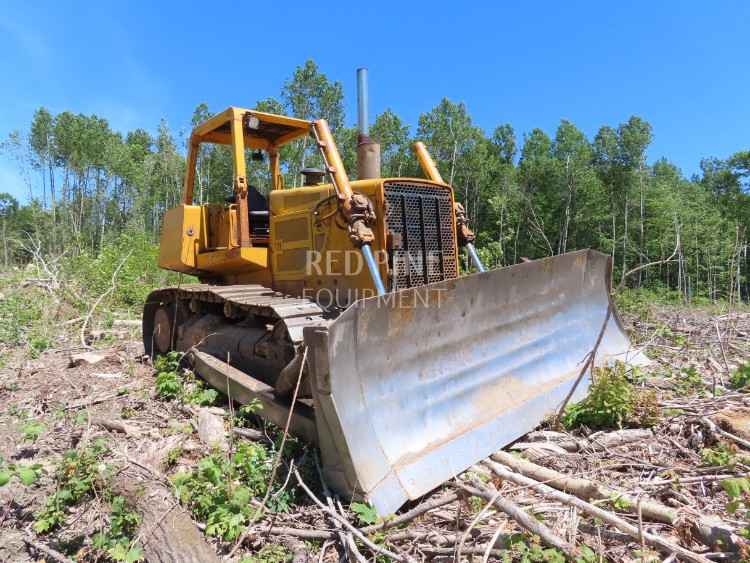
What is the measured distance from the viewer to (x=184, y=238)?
5.89 meters

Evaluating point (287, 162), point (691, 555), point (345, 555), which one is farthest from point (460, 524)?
point (287, 162)

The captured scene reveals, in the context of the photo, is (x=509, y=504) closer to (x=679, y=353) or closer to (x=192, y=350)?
(x=192, y=350)

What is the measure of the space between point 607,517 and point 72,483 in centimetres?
289

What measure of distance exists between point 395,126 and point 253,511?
3717 centimetres

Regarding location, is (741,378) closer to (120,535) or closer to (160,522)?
(160,522)

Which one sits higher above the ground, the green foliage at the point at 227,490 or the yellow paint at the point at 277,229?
the yellow paint at the point at 277,229

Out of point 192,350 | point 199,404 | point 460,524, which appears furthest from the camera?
point 192,350

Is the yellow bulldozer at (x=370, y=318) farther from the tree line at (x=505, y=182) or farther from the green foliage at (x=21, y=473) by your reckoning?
the tree line at (x=505, y=182)

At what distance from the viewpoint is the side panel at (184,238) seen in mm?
5895

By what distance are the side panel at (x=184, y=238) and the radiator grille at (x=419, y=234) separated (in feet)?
9.36

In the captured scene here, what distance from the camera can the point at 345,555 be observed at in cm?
230

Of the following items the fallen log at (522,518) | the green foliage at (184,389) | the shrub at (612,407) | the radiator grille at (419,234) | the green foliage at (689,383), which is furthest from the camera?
the radiator grille at (419,234)

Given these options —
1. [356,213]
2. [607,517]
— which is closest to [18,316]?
[356,213]

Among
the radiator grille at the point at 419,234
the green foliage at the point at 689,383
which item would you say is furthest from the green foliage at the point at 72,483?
the green foliage at the point at 689,383
